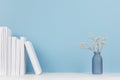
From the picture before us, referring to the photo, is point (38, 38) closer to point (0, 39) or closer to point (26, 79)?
point (0, 39)

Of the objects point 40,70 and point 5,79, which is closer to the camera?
point 5,79

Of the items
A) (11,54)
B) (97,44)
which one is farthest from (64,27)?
(11,54)

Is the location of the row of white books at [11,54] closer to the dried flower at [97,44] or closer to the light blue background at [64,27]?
the light blue background at [64,27]

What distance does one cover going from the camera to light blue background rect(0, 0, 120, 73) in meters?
1.69

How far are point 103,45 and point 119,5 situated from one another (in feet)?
1.05

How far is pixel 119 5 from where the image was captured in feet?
5.62

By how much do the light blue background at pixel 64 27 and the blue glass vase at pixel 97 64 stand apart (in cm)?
13

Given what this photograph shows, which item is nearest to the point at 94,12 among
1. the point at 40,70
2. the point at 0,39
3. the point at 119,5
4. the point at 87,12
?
the point at 87,12

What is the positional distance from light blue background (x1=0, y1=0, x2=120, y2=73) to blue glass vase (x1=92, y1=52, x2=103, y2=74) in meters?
0.13

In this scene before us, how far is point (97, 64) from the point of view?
5.08 feet

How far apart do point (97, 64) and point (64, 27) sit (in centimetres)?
37

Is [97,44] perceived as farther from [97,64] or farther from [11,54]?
[11,54]

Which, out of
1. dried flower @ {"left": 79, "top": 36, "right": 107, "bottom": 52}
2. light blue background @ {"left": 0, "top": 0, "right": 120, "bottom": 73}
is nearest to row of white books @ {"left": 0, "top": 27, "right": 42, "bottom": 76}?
light blue background @ {"left": 0, "top": 0, "right": 120, "bottom": 73}

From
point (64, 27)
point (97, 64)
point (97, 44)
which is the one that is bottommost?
point (97, 64)
